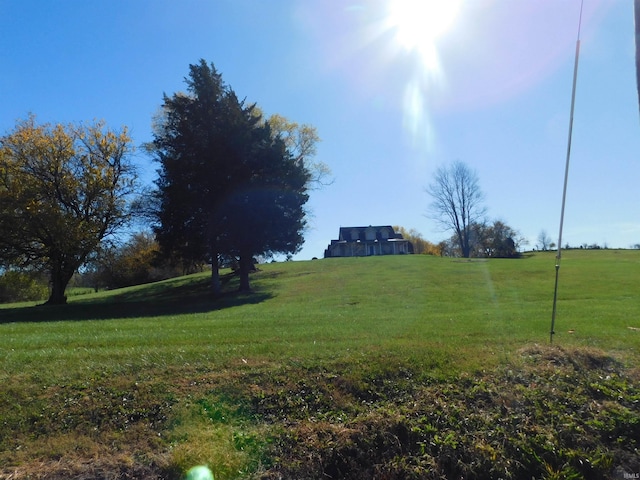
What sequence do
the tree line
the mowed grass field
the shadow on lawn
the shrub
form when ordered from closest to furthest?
the mowed grass field → the shadow on lawn → the tree line → the shrub

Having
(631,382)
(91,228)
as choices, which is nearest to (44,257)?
(91,228)

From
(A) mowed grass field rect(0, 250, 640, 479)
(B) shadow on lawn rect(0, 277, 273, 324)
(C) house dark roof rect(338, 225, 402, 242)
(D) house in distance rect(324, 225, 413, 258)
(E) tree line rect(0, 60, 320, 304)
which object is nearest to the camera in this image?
(A) mowed grass field rect(0, 250, 640, 479)

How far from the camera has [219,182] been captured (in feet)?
81.8

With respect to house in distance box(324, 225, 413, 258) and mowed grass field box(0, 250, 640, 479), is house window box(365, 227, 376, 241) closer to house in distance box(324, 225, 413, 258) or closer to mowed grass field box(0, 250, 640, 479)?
house in distance box(324, 225, 413, 258)

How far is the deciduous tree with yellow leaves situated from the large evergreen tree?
4460 millimetres

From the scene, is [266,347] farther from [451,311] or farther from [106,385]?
[451,311]

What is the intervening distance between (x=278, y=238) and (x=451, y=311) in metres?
13.2

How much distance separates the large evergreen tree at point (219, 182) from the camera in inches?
976

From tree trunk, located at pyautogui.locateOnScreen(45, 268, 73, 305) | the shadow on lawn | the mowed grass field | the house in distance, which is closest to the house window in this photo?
the house in distance

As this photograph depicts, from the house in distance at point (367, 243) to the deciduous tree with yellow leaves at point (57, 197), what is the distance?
155 feet

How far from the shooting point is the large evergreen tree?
24797 mm

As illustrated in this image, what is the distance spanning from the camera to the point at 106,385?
6582 millimetres

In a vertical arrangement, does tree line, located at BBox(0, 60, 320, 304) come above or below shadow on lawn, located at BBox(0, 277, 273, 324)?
above

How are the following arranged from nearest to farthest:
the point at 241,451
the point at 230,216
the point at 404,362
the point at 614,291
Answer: the point at 241,451, the point at 404,362, the point at 614,291, the point at 230,216
